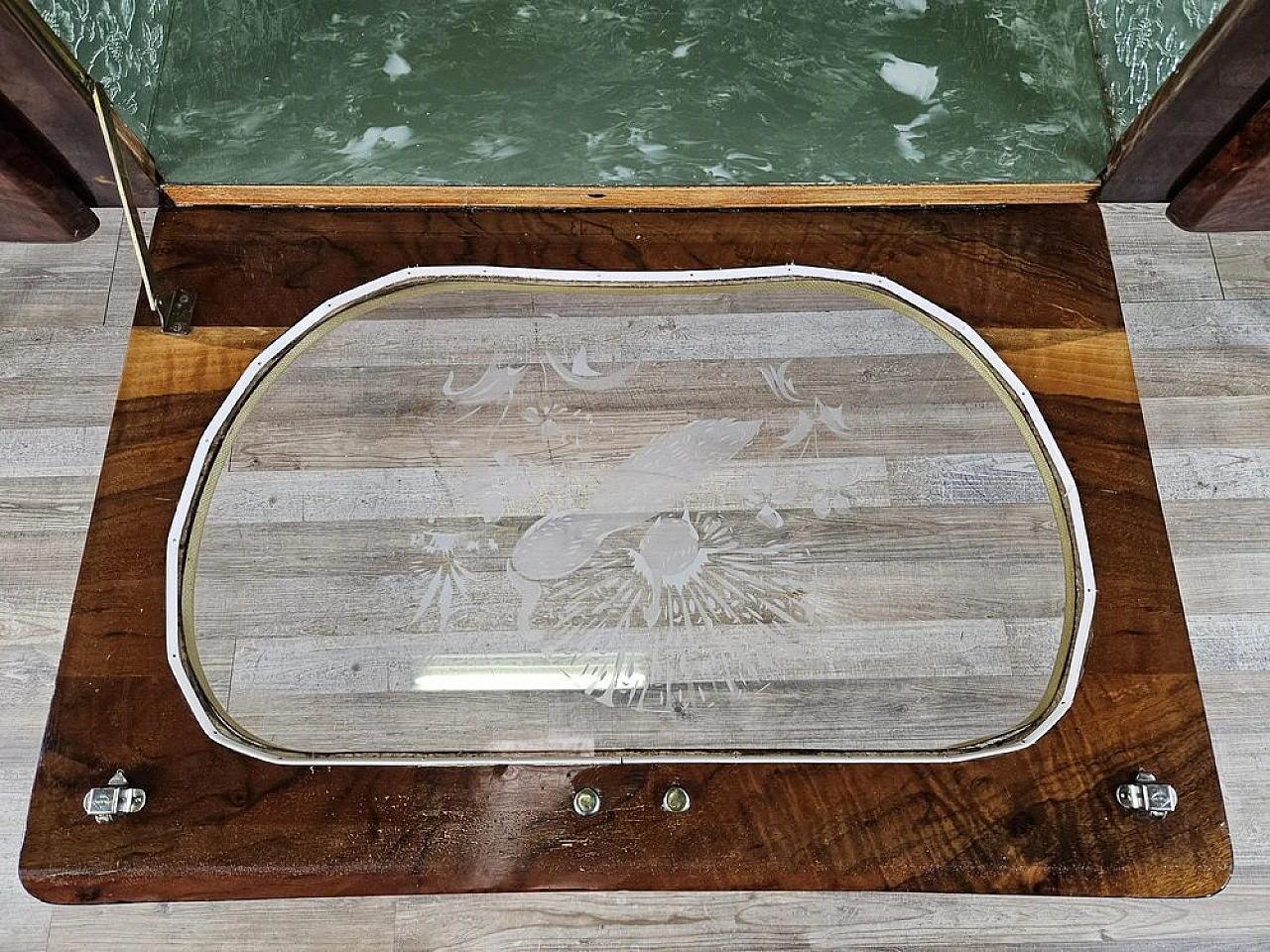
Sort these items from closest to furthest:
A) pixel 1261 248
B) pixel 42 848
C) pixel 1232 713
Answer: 1. pixel 42 848
2. pixel 1232 713
3. pixel 1261 248

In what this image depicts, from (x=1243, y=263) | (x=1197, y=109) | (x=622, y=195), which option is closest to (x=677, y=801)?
(x=622, y=195)

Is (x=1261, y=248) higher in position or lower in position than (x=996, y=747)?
higher

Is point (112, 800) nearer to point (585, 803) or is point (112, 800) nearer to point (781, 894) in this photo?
point (585, 803)

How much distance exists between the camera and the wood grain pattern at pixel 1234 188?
2.87 feet

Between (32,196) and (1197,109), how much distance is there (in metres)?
1.06

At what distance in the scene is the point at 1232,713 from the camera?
0.99 metres

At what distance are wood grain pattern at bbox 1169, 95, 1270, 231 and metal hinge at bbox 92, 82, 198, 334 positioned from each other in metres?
0.97

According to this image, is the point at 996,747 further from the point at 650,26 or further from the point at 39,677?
the point at 39,677

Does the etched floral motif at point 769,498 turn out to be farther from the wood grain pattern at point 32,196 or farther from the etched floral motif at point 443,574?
the wood grain pattern at point 32,196

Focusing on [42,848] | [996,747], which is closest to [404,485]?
[42,848]

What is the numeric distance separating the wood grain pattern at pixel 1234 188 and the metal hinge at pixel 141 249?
0.97 metres

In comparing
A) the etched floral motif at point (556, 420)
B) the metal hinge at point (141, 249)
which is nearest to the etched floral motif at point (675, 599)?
the etched floral motif at point (556, 420)

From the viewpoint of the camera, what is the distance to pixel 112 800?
754mm

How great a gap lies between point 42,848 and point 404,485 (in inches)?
15.7
